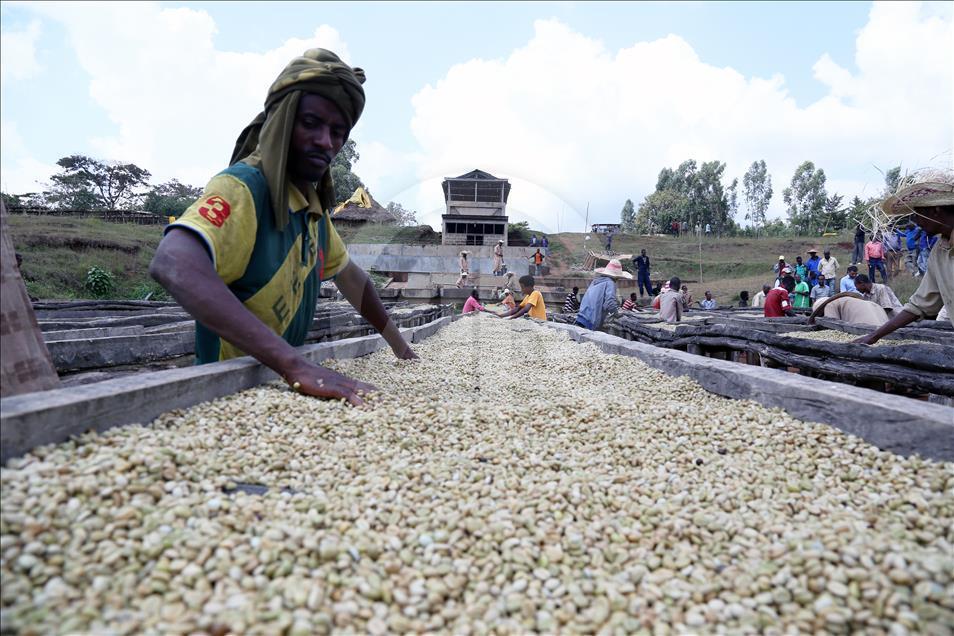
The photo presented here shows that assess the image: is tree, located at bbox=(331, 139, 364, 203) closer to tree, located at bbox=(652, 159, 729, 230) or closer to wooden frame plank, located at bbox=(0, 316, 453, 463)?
tree, located at bbox=(652, 159, 729, 230)

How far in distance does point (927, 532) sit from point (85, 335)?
494 cm

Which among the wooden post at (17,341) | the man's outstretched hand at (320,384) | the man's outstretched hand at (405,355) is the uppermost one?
the wooden post at (17,341)

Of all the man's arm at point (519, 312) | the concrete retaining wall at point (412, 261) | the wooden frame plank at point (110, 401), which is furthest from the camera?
the concrete retaining wall at point (412, 261)

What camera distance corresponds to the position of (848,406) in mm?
2018

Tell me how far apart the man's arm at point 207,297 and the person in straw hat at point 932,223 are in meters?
3.64

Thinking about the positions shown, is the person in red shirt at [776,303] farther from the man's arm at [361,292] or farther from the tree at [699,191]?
the tree at [699,191]

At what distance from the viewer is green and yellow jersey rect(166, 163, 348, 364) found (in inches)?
79.4

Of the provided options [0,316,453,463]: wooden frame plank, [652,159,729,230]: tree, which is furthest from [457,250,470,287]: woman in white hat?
[652,159,729,230]: tree

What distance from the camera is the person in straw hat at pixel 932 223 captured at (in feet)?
10.5

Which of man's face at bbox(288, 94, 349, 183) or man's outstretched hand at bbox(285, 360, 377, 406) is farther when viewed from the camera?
man's face at bbox(288, 94, 349, 183)

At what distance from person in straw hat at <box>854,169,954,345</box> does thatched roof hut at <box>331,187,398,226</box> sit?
33.9 m

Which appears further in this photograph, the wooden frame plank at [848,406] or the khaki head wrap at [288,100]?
the khaki head wrap at [288,100]

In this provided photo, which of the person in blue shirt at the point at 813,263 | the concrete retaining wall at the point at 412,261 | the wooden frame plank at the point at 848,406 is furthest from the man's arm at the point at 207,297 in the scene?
the concrete retaining wall at the point at 412,261

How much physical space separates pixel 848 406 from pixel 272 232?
2374mm
